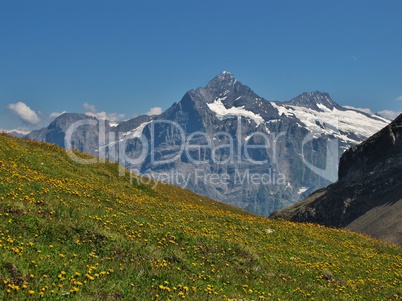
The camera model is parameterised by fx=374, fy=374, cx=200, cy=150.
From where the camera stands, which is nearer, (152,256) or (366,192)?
(152,256)

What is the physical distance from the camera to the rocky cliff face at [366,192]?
178 ft

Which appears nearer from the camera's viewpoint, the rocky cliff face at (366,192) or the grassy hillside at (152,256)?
the grassy hillside at (152,256)

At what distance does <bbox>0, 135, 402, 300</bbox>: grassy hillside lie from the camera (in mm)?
10781

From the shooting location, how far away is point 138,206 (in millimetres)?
23766

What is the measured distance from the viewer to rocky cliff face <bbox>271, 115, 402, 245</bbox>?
2136 inches

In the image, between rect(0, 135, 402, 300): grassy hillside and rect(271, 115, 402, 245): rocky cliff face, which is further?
rect(271, 115, 402, 245): rocky cliff face

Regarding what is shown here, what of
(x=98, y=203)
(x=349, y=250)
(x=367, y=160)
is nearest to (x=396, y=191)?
(x=367, y=160)

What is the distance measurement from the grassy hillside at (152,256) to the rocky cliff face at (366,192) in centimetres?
2970

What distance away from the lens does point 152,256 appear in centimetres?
1452

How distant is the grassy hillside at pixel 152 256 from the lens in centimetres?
1078

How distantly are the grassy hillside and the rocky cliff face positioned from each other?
2970cm

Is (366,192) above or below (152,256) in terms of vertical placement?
above

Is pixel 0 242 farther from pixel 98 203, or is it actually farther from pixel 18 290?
pixel 98 203

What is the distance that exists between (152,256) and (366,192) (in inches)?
2355
